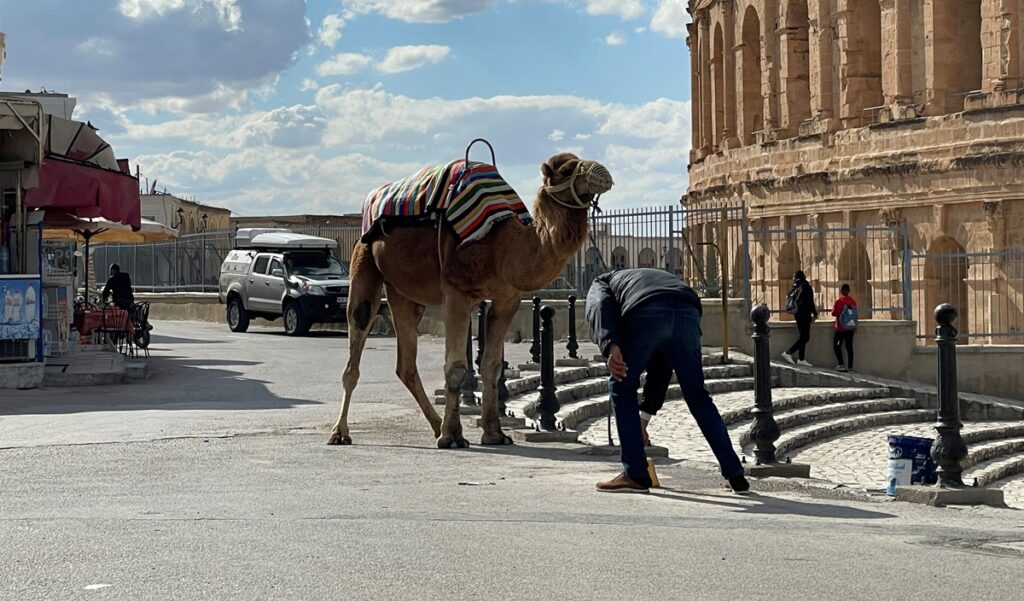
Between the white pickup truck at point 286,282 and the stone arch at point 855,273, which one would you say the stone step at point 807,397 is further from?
the stone arch at point 855,273

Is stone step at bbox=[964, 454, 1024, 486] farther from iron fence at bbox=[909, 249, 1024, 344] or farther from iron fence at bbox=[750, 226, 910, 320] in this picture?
iron fence at bbox=[750, 226, 910, 320]

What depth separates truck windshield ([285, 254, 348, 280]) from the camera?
34250 mm

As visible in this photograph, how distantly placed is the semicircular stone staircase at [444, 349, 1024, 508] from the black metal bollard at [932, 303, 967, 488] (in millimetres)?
4985

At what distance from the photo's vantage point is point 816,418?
20547mm

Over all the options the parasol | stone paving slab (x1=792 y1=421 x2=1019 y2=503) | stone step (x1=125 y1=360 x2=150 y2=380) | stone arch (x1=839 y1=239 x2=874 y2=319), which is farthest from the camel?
stone arch (x1=839 y1=239 x2=874 y2=319)

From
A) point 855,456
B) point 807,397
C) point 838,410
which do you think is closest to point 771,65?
point 807,397

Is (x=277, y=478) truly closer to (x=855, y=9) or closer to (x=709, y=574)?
(x=709, y=574)

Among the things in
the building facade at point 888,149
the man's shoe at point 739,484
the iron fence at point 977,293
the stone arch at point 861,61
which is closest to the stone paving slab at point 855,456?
the man's shoe at point 739,484

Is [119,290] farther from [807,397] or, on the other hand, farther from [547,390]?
[547,390]

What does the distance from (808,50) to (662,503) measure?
113ft

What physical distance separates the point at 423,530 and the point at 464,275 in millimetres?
4498

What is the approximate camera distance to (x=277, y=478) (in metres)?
10.3

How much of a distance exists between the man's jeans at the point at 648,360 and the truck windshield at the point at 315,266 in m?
24.7

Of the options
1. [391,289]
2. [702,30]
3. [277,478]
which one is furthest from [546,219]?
[702,30]
